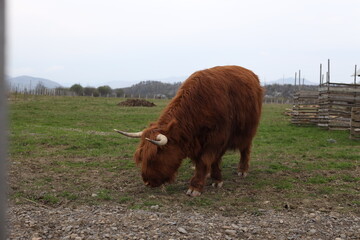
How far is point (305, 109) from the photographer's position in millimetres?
19766

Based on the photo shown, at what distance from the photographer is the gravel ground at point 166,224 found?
430 centimetres

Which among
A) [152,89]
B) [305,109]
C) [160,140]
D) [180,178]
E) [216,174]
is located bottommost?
[180,178]

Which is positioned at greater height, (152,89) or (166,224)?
(152,89)

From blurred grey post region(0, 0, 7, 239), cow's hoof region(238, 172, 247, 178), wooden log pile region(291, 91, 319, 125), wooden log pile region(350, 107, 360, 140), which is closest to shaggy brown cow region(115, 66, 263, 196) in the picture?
cow's hoof region(238, 172, 247, 178)

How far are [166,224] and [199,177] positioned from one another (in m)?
1.82

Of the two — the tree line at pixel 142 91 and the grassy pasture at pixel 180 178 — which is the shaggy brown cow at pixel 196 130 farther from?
the tree line at pixel 142 91

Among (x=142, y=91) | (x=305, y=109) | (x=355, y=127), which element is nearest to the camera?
(x=355, y=127)

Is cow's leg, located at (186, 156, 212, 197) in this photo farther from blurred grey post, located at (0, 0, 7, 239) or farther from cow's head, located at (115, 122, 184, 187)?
blurred grey post, located at (0, 0, 7, 239)

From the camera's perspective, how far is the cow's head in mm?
5945

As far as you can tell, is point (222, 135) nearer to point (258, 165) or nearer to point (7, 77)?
point (258, 165)

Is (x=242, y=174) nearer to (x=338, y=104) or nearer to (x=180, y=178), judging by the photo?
(x=180, y=178)

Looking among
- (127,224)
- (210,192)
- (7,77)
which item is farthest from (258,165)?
(7,77)

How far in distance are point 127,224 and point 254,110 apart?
Answer: 161 inches

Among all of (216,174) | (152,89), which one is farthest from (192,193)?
(152,89)
